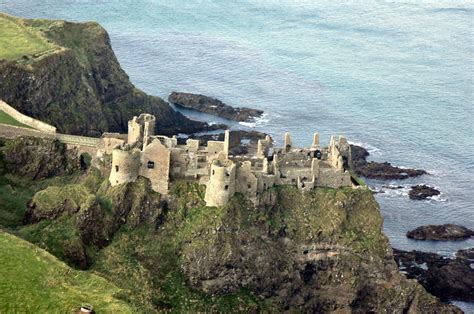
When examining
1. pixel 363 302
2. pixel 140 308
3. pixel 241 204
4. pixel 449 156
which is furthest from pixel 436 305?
pixel 449 156

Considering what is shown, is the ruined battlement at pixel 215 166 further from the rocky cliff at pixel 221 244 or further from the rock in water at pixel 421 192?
the rock in water at pixel 421 192

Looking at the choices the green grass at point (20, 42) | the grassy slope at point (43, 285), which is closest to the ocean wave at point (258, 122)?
the green grass at point (20, 42)

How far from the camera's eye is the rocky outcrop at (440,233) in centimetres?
13025

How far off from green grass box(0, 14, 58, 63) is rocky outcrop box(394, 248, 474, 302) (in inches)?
2317

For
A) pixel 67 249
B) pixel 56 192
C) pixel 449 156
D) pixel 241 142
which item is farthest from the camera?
pixel 449 156

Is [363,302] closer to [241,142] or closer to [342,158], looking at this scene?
[342,158]

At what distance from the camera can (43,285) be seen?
7419cm

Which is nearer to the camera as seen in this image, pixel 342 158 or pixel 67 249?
pixel 67 249

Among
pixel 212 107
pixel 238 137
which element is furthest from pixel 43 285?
pixel 212 107

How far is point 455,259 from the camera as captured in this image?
12362 centimetres

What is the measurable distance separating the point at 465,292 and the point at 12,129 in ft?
198

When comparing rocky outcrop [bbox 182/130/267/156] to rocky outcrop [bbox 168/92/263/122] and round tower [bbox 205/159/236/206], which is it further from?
round tower [bbox 205/159/236/206]

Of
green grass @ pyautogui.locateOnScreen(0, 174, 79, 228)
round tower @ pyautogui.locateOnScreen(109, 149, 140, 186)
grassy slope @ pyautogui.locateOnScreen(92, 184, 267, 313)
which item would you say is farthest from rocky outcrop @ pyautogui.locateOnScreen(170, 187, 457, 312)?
green grass @ pyautogui.locateOnScreen(0, 174, 79, 228)

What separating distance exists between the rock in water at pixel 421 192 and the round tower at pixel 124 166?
61.7m
